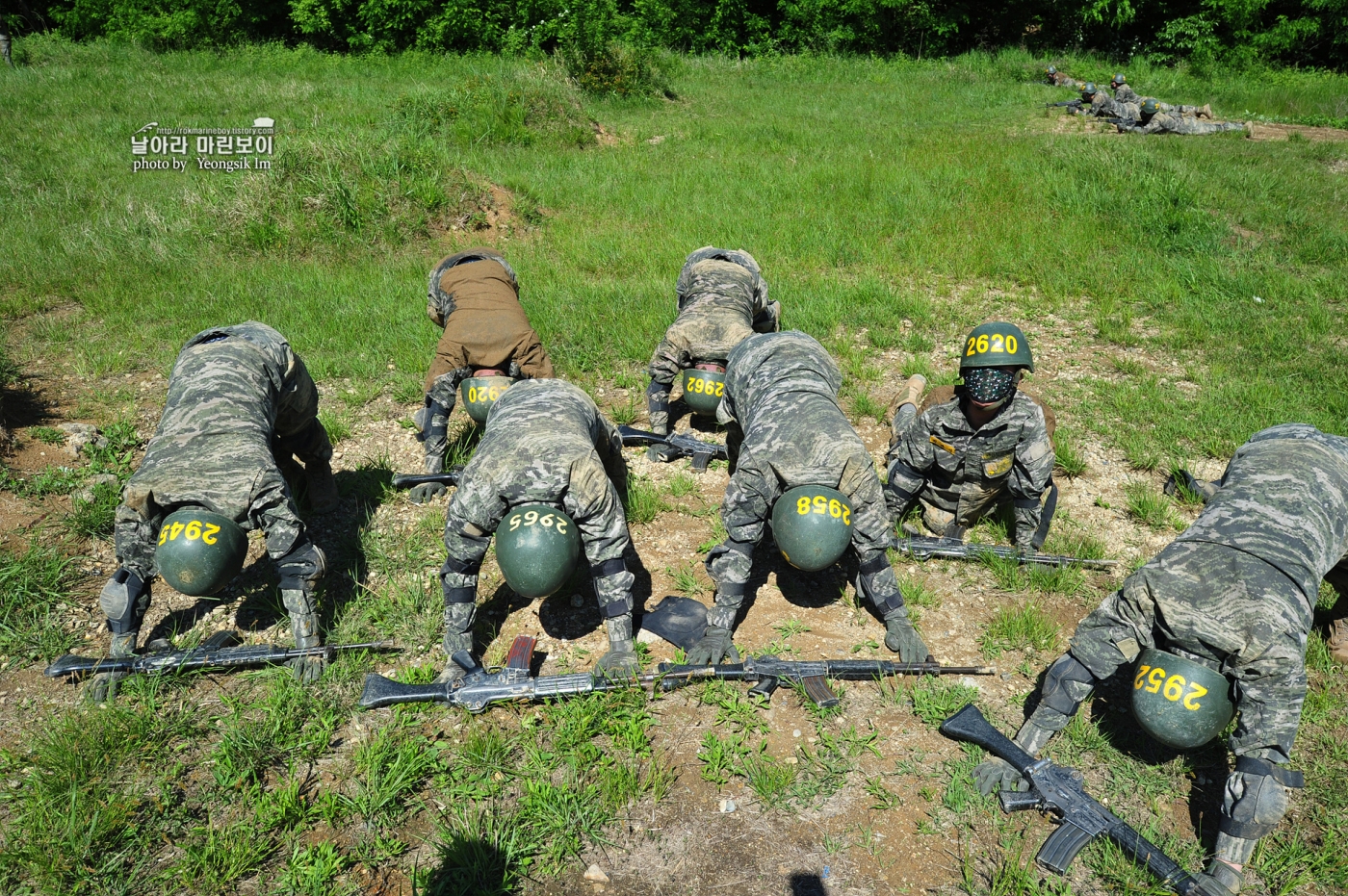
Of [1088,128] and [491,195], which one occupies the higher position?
[1088,128]

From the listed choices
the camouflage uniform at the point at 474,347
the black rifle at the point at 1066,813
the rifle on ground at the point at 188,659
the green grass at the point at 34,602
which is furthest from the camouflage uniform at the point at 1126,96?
the green grass at the point at 34,602

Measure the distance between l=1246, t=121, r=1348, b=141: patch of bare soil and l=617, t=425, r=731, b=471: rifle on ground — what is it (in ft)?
53.2

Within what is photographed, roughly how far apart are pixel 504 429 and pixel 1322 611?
5.96 meters

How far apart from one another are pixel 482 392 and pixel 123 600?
2989 mm

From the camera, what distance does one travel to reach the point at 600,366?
9.53 m

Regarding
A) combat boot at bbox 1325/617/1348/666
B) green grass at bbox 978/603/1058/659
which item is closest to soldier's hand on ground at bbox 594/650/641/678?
green grass at bbox 978/603/1058/659

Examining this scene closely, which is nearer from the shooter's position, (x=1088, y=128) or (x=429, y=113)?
(x=429, y=113)

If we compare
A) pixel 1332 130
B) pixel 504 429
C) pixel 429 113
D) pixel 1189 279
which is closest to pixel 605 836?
pixel 504 429

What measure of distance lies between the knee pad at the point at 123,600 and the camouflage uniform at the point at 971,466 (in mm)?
5468

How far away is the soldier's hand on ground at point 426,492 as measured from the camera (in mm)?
7500

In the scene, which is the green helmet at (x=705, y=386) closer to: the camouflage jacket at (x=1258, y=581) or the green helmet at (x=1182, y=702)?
the camouflage jacket at (x=1258, y=581)

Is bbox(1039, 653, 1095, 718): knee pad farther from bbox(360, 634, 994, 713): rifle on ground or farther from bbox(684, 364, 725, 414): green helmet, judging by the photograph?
bbox(684, 364, 725, 414): green helmet

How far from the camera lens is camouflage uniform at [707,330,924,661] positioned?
5.40 metres

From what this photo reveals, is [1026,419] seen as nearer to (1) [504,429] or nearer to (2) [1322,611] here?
(2) [1322,611]
